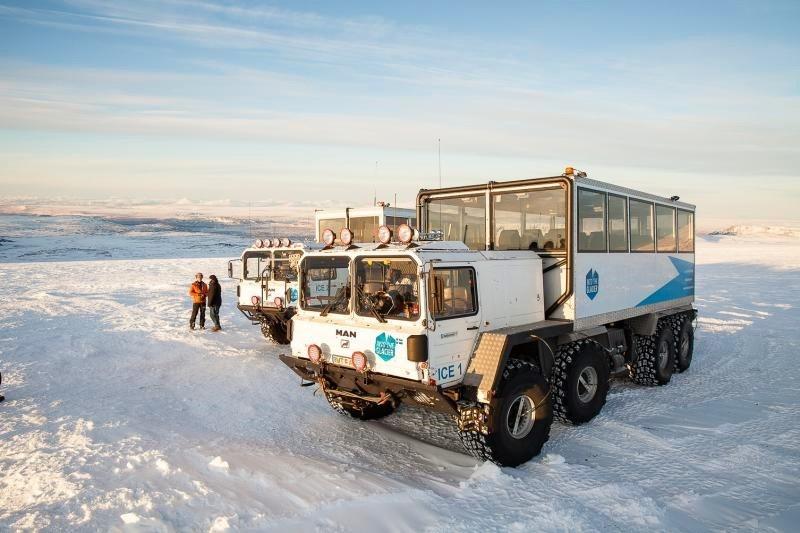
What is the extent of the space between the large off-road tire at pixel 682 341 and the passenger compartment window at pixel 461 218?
488 cm

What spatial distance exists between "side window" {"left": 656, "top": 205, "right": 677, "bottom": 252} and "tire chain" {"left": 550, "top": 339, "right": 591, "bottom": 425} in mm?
3504

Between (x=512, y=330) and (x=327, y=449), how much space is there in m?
2.55

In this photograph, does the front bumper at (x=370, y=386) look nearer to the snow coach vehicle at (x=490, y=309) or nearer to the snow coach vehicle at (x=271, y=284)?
the snow coach vehicle at (x=490, y=309)

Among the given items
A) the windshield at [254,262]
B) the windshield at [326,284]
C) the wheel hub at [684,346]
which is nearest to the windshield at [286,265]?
the windshield at [254,262]

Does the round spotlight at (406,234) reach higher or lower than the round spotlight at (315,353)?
higher

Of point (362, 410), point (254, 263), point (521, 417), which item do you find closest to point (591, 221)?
point (521, 417)

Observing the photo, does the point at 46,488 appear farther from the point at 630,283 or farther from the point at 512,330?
the point at 630,283

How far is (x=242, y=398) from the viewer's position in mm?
8227

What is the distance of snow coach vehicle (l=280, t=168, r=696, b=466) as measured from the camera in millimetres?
5703

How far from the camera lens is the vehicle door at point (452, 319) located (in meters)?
5.57

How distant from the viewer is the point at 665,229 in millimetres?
9969

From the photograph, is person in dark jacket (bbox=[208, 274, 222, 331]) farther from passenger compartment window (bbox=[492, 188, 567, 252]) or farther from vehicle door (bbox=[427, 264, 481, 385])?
vehicle door (bbox=[427, 264, 481, 385])

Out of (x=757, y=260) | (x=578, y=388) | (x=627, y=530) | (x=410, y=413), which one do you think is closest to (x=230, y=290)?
(x=410, y=413)

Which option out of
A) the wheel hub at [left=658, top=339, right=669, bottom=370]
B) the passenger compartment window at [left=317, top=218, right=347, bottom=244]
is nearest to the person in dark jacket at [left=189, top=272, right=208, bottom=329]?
the passenger compartment window at [left=317, top=218, right=347, bottom=244]
